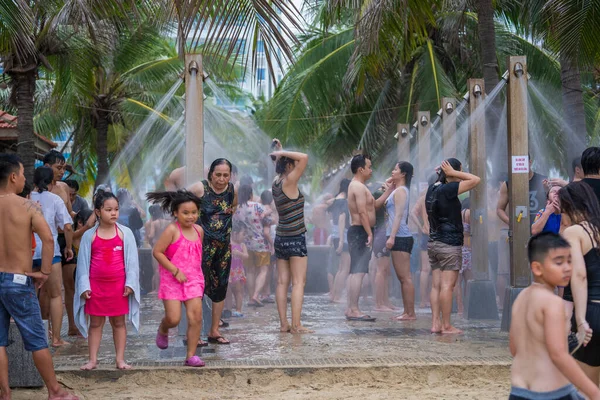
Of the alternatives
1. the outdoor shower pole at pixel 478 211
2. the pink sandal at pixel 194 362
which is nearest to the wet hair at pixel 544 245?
the pink sandal at pixel 194 362

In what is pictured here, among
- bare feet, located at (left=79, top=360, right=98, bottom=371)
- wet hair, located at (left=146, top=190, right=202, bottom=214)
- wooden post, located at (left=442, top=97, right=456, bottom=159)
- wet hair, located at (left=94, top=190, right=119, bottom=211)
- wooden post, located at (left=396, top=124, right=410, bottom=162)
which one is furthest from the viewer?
wooden post, located at (left=396, top=124, right=410, bottom=162)

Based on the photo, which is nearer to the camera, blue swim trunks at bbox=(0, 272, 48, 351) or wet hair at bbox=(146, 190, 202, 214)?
blue swim trunks at bbox=(0, 272, 48, 351)

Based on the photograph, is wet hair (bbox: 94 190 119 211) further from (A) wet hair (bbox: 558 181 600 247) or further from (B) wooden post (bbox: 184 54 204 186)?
(A) wet hair (bbox: 558 181 600 247)

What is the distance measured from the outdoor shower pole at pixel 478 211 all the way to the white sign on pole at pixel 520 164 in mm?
1446

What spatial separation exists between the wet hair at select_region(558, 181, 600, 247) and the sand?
7.06ft

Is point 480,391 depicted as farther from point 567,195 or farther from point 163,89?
point 163,89

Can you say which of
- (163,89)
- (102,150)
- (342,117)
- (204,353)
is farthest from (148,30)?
(204,353)

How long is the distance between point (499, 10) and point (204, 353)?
1434 centimetres

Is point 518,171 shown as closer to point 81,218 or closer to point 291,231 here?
point 291,231

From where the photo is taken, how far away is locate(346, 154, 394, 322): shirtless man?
10.6 meters

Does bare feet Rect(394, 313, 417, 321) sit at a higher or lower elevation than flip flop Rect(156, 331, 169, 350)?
higher

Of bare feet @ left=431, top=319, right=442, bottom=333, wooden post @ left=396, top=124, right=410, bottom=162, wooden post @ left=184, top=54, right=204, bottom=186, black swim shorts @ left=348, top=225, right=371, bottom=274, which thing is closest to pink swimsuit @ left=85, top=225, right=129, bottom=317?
wooden post @ left=184, top=54, right=204, bottom=186

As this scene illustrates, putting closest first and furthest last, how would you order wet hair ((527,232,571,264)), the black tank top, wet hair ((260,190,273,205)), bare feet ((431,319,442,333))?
wet hair ((527,232,571,264)), the black tank top, bare feet ((431,319,442,333)), wet hair ((260,190,273,205))

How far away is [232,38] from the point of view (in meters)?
6.81
